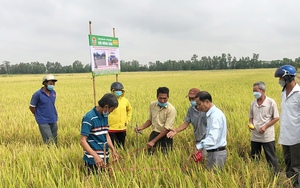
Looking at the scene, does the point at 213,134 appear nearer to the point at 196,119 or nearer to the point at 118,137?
the point at 196,119

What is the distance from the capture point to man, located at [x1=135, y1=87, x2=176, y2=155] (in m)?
4.10

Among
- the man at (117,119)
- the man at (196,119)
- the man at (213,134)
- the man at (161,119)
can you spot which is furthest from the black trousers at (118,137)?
the man at (213,134)

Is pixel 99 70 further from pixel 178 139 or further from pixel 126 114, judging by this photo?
pixel 178 139

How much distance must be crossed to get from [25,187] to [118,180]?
0.99 meters

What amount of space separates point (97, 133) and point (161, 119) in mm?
1389

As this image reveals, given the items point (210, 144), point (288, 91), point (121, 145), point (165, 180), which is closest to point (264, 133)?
point (288, 91)

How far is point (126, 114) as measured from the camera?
15.7 ft

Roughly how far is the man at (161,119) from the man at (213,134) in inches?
40.8

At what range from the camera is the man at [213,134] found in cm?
296

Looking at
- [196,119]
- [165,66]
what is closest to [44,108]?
[196,119]

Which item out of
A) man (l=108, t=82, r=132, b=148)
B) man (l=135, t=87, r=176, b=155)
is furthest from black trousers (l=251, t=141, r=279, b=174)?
man (l=108, t=82, r=132, b=148)

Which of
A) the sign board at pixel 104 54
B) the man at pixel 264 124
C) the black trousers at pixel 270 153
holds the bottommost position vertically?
the black trousers at pixel 270 153

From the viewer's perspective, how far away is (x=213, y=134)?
2.95 m

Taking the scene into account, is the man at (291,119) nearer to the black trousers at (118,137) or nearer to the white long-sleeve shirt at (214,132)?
the white long-sleeve shirt at (214,132)
